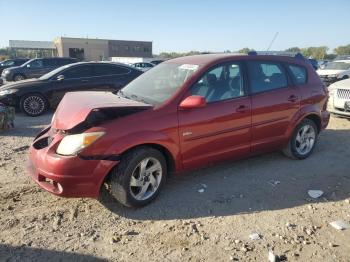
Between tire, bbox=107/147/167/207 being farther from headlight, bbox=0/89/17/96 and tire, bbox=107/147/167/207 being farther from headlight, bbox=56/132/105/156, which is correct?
headlight, bbox=0/89/17/96

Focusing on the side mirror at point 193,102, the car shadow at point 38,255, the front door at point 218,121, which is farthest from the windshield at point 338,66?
the car shadow at point 38,255

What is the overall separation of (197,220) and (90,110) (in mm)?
1655

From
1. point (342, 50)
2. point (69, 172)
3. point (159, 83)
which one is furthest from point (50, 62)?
point (342, 50)

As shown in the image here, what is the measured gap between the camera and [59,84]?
10016 mm

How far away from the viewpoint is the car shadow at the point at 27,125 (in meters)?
7.53

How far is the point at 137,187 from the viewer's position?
13.1 ft

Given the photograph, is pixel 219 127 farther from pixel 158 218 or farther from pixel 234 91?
pixel 158 218


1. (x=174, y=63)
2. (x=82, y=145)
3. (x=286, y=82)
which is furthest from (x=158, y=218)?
(x=286, y=82)

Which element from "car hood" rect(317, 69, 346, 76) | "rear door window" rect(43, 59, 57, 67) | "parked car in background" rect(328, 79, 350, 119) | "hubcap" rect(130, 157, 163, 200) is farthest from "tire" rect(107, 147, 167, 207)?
"rear door window" rect(43, 59, 57, 67)

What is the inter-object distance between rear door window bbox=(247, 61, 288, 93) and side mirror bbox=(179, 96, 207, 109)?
45.0 inches

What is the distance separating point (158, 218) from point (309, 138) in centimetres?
325

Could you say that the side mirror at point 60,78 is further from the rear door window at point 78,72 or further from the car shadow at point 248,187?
the car shadow at point 248,187

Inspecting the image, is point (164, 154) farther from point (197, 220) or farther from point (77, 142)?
point (77, 142)

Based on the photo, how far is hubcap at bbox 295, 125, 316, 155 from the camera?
5.66 m
